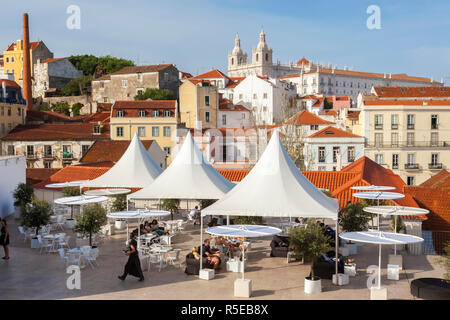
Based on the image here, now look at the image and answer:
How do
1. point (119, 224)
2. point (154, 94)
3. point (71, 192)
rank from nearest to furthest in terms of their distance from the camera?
point (119, 224) < point (71, 192) < point (154, 94)

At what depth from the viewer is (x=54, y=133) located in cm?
5409

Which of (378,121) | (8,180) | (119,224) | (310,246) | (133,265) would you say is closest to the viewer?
(310,246)

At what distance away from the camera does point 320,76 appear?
13412 cm

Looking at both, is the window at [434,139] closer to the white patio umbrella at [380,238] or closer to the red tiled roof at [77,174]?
the red tiled roof at [77,174]

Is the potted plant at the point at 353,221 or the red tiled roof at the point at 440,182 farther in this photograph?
the red tiled roof at the point at 440,182

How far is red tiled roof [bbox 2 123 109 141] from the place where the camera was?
53.6m

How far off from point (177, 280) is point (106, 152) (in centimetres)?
3352

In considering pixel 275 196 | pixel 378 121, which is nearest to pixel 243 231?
pixel 275 196

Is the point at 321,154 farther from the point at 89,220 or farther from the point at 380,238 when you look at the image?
the point at 380,238

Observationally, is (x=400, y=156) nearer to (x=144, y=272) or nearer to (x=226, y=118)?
(x=226, y=118)

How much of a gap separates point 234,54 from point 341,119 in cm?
9370

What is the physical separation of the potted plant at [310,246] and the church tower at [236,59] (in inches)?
5938

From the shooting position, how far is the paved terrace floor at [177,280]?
1216cm

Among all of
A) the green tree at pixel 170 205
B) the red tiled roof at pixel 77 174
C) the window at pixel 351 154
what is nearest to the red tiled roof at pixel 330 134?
the window at pixel 351 154
